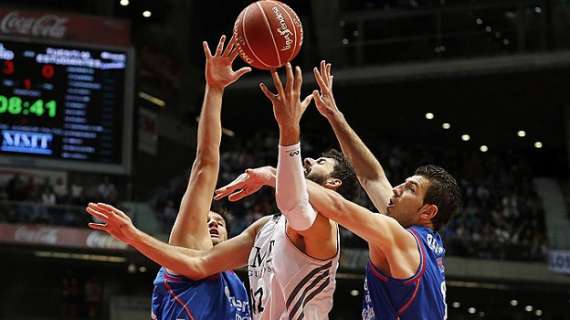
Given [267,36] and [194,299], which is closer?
[267,36]

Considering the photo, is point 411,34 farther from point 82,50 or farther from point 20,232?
point 20,232

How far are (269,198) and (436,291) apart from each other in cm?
1567

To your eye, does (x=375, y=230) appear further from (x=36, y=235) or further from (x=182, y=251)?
(x=36, y=235)

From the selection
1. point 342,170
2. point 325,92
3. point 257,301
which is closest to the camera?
point 257,301

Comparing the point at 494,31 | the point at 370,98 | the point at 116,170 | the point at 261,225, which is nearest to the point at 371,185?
the point at 261,225

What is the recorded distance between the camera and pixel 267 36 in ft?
15.3

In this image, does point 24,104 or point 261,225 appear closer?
point 261,225

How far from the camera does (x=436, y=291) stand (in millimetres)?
4652

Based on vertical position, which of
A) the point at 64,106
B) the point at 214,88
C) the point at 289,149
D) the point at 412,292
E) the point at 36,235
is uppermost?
the point at 64,106

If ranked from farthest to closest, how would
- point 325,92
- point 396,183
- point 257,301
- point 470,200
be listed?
point 470,200 < point 396,183 < point 325,92 < point 257,301

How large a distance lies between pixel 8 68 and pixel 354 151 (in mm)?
13637

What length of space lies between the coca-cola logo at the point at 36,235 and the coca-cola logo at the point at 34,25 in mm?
3952

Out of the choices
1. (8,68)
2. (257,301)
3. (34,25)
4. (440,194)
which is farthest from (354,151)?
(34,25)

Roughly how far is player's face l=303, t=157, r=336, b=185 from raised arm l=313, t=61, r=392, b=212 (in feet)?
1.78
